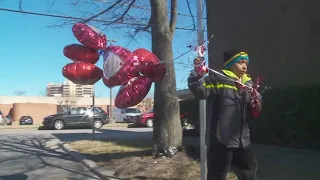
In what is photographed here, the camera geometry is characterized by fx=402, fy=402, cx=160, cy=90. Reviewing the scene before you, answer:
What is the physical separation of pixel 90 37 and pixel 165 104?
2.84m

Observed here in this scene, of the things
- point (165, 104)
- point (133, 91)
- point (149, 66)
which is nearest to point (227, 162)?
point (133, 91)

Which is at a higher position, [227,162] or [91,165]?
[227,162]

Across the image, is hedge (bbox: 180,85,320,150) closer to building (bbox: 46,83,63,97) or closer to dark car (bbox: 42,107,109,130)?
dark car (bbox: 42,107,109,130)

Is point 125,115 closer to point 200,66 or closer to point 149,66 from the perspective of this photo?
point 149,66

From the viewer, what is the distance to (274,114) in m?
9.50

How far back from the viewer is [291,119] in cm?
900

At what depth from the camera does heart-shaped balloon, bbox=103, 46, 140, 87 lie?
5195mm

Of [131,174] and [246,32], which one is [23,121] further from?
[131,174]

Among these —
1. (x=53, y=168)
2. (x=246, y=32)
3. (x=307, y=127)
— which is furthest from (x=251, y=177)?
(x=246, y=32)

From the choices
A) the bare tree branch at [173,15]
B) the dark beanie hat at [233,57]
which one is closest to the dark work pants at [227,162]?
the dark beanie hat at [233,57]

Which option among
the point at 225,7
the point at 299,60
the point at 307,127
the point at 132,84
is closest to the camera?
the point at 132,84

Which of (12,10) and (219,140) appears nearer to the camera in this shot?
(219,140)

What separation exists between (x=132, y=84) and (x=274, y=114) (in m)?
5.29

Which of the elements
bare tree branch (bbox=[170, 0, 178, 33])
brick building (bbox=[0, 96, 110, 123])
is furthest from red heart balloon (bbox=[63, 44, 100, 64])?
→ brick building (bbox=[0, 96, 110, 123])
